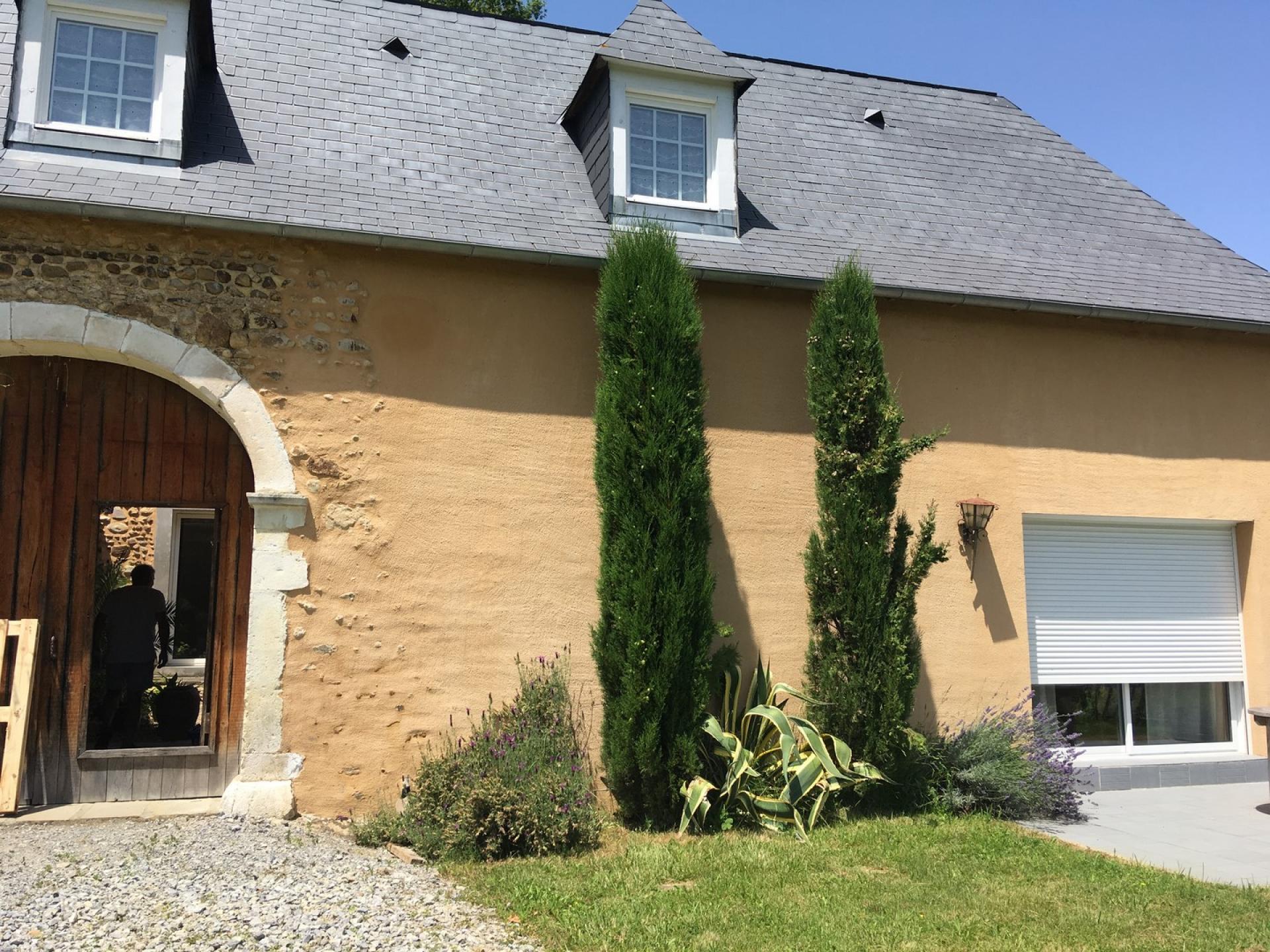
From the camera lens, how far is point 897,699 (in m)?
6.73

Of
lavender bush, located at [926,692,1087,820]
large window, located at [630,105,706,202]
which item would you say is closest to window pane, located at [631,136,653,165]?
large window, located at [630,105,706,202]

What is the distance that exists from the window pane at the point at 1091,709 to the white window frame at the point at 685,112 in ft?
15.0

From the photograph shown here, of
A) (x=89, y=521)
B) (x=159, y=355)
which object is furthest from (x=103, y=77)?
(x=89, y=521)

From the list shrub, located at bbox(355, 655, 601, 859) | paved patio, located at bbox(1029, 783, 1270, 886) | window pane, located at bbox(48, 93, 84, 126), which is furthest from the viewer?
window pane, located at bbox(48, 93, 84, 126)

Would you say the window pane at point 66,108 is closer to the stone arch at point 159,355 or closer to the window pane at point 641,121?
the stone arch at point 159,355

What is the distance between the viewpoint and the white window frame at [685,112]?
25.4 ft

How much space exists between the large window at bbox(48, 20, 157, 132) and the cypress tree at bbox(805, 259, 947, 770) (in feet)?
15.8

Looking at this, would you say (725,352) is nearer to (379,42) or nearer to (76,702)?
(379,42)

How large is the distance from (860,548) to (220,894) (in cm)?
423

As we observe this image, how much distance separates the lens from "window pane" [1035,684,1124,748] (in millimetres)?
8180

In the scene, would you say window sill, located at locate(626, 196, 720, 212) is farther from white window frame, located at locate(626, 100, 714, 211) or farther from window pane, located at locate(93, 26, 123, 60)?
window pane, located at locate(93, 26, 123, 60)

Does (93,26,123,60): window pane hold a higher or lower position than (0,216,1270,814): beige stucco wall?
higher

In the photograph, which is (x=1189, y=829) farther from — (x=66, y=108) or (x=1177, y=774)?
(x=66, y=108)

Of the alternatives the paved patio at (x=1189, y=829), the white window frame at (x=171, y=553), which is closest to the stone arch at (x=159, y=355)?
the white window frame at (x=171, y=553)
